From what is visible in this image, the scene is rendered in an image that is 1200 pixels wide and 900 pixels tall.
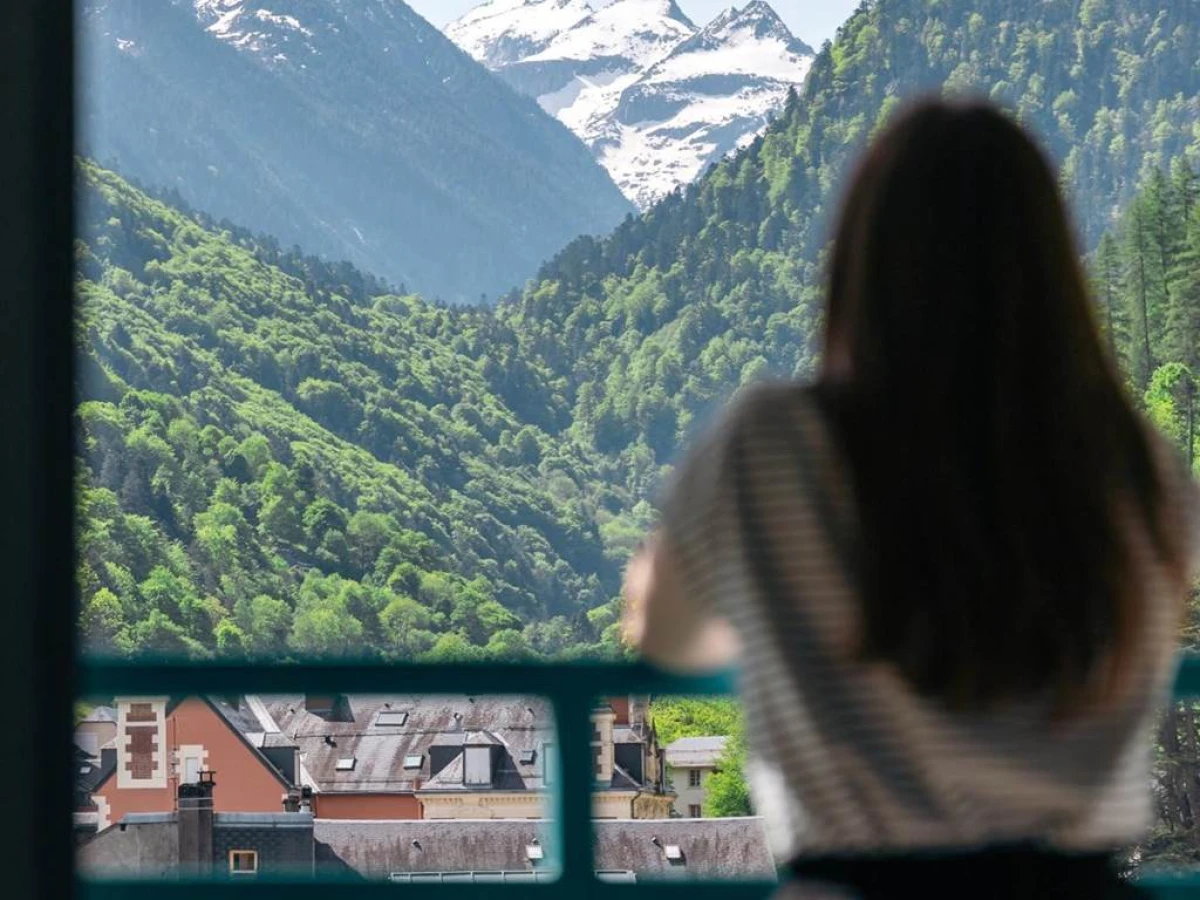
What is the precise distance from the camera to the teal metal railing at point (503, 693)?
4.70ft

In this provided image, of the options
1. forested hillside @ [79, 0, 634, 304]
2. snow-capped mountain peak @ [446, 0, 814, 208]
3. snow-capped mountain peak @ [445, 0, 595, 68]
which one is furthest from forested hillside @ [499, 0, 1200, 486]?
snow-capped mountain peak @ [445, 0, 595, 68]

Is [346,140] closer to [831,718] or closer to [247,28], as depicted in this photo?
[247,28]

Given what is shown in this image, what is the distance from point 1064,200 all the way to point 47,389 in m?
0.64

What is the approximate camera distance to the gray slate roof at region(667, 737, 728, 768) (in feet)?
80.5

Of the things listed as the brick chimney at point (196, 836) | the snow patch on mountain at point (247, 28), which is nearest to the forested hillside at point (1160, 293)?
the brick chimney at point (196, 836)

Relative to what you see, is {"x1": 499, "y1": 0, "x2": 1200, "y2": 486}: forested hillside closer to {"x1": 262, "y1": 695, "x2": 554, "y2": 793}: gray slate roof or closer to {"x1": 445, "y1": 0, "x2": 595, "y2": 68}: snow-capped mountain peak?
{"x1": 262, "y1": 695, "x2": 554, "y2": 793}: gray slate roof

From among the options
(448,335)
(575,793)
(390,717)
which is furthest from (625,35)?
(575,793)

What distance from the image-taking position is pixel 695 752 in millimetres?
26391

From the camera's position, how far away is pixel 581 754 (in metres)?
1.48

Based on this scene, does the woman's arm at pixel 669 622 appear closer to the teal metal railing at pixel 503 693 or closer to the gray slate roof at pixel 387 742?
the teal metal railing at pixel 503 693

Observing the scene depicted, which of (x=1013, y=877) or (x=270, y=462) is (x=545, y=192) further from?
(x=1013, y=877)

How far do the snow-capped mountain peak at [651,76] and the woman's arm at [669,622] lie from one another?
70.6 metres

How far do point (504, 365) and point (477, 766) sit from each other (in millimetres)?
34737

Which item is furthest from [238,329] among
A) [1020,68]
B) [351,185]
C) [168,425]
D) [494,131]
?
[494,131]
